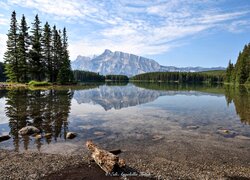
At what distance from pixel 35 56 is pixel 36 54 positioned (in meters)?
0.87

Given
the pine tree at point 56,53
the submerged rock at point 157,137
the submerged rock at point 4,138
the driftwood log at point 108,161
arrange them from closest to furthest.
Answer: the driftwood log at point 108,161
the submerged rock at point 4,138
the submerged rock at point 157,137
the pine tree at point 56,53

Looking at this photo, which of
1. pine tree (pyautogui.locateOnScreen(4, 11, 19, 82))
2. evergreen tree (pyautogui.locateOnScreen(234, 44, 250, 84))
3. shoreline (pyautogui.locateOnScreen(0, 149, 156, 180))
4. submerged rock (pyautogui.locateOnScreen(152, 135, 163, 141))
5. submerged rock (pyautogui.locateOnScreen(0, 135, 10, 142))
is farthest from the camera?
evergreen tree (pyautogui.locateOnScreen(234, 44, 250, 84))

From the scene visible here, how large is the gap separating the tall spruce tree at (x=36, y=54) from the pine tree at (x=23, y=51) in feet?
6.93

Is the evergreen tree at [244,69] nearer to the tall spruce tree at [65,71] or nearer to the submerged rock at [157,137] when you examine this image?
the tall spruce tree at [65,71]

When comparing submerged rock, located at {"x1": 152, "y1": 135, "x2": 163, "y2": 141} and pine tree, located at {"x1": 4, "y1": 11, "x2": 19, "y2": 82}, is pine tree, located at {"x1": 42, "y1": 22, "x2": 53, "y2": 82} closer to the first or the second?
pine tree, located at {"x1": 4, "y1": 11, "x2": 19, "y2": 82}

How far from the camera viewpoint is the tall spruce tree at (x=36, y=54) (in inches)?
2889

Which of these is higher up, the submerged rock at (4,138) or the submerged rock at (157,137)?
the submerged rock at (4,138)

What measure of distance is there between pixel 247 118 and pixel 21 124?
1068 inches

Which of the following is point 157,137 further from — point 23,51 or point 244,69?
point 244,69

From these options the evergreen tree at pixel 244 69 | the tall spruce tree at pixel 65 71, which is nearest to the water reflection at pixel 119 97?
the tall spruce tree at pixel 65 71

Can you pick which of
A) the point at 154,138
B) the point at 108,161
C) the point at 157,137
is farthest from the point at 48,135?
the point at 157,137

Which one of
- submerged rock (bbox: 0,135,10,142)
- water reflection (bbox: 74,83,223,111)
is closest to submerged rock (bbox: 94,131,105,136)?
submerged rock (bbox: 0,135,10,142)

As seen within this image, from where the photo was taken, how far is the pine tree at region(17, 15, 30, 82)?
225ft

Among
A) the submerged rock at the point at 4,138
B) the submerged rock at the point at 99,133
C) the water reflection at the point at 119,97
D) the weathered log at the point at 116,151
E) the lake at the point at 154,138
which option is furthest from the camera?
the water reflection at the point at 119,97
